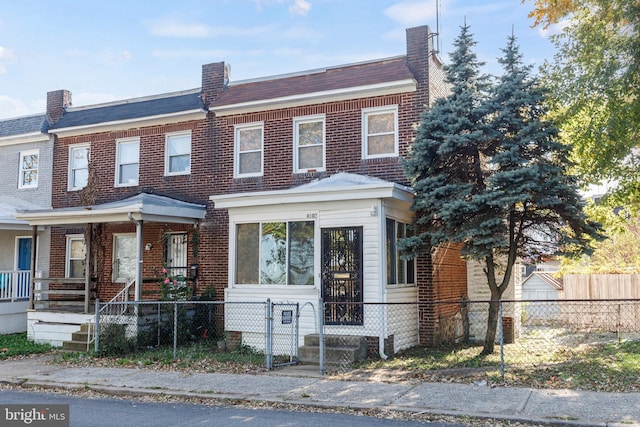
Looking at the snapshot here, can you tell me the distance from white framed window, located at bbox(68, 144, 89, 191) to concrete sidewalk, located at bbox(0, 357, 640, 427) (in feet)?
27.5

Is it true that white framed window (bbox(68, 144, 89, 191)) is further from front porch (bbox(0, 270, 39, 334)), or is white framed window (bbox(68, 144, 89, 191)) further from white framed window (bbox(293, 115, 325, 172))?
white framed window (bbox(293, 115, 325, 172))

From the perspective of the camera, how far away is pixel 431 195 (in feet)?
38.3

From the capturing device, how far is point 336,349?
11.2 metres

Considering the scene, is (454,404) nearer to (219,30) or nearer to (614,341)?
(614,341)

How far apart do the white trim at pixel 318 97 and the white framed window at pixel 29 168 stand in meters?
7.31

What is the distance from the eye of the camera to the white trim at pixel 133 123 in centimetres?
1642

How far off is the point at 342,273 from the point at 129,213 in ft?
17.9

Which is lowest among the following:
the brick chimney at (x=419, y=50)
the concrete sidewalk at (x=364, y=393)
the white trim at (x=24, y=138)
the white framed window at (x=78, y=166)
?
the concrete sidewalk at (x=364, y=393)

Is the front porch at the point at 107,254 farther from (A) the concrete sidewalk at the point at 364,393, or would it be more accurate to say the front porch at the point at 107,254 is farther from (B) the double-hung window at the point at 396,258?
(B) the double-hung window at the point at 396,258

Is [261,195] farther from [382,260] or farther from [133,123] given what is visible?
[133,123]

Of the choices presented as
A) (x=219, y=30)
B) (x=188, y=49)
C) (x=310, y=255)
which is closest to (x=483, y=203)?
(x=310, y=255)

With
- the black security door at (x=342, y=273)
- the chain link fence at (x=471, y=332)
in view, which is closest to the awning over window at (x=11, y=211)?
the black security door at (x=342, y=273)

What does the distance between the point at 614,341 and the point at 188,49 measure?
14069mm

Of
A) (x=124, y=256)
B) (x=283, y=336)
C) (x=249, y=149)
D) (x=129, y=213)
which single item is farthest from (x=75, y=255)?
(x=283, y=336)
